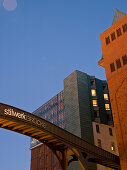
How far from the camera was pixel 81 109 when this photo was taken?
185 feet

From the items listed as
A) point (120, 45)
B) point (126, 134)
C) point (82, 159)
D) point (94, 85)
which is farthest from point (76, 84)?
point (82, 159)

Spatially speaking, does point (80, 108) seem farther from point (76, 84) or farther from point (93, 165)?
point (93, 165)

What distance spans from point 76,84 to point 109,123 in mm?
13727

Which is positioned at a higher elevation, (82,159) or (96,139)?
(96,139)

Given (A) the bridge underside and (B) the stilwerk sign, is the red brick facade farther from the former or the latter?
(B) the stilwerk sign

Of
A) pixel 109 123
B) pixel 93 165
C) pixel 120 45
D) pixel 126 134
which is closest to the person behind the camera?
pixel 126 134

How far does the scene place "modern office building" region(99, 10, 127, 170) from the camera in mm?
40031

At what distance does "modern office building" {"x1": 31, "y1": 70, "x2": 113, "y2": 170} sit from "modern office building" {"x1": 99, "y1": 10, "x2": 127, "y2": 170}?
12.0 m

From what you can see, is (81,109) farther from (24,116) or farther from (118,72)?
(24,116)

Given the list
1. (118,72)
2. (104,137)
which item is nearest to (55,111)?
(104,137)

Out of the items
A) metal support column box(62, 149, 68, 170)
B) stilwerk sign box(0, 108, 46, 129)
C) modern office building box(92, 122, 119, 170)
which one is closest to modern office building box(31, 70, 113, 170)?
modern office building box(92, 122, 119, 170)

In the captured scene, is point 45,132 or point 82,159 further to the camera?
point 82,159

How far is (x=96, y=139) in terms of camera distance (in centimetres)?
5403

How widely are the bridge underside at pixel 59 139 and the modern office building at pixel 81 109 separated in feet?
46.1
